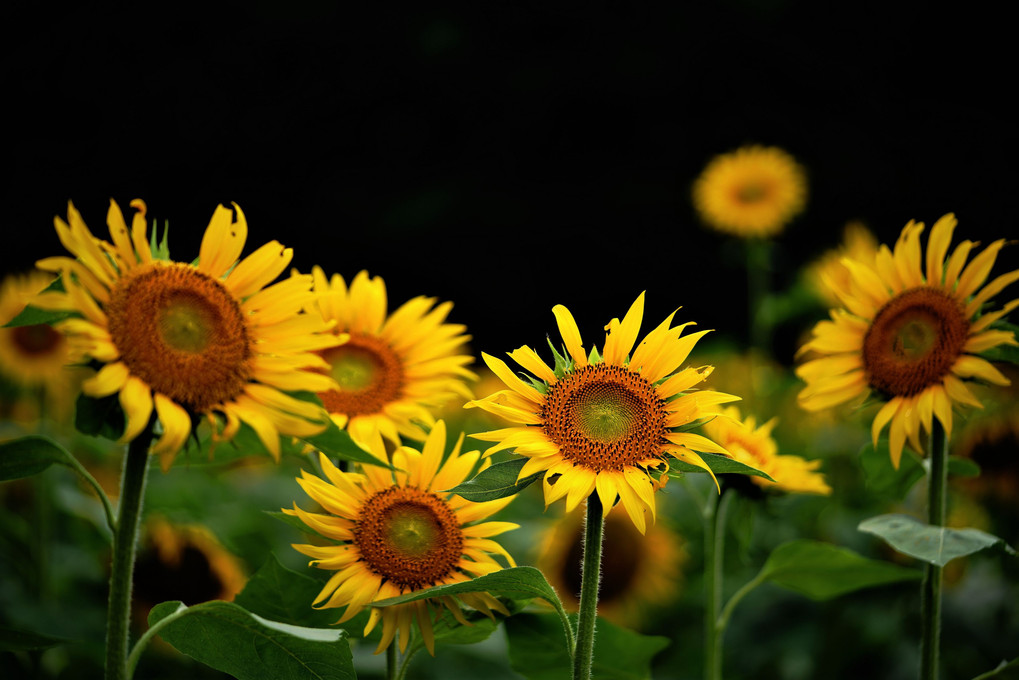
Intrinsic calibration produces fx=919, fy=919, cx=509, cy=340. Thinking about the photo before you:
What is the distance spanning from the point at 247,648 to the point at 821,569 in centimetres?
80

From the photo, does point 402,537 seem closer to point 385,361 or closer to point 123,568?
point 123,568

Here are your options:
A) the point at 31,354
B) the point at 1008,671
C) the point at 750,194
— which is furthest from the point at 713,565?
the point at 750,194

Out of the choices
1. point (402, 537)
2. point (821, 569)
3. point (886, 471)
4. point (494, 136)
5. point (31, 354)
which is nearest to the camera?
point (402, 537)

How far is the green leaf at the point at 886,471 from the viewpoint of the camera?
1397 mm

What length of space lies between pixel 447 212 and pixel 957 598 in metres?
6.16

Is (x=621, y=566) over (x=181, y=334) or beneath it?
over

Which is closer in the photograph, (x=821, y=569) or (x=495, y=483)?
(x=495, y=483)

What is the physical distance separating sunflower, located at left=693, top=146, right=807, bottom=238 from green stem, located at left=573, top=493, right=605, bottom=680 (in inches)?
111

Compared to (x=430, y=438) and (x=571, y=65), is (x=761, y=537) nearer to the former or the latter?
(x=430, y=438)

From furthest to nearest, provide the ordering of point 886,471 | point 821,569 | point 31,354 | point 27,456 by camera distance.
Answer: point 31,354 < point 886,471 < point 821,569 < point 27,456

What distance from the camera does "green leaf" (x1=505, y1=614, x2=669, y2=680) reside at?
47.2 inches

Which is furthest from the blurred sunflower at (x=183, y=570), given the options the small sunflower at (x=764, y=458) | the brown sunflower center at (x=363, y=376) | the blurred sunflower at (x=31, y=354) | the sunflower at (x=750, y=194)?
the sunflower at (x=750, y=194)

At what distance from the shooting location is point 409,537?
42.4 inches

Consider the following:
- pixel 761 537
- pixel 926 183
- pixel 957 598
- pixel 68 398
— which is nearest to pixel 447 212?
pixel 926 183
